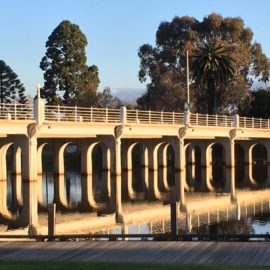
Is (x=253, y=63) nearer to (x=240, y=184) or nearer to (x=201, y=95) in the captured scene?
(x=201, y=95)

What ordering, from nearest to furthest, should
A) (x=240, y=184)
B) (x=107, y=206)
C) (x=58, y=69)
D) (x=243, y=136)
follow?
(x=107, y=206) < (x=240, y=184) < (x=243, y=136) < (x=58, y=69)

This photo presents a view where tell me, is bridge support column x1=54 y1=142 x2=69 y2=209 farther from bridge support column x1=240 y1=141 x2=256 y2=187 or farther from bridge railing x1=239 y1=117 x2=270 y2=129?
bridge railing x1=239 y1=117 x2=270 y2=129

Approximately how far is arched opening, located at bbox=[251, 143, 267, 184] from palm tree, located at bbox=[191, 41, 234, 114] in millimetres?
8979

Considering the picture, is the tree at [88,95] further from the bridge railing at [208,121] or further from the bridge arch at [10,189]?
the bridge arch at [10,189]

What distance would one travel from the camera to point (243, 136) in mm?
60656

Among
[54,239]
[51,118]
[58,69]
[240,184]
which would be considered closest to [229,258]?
[54,239]

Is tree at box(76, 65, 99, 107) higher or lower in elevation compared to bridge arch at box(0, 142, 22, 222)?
higher

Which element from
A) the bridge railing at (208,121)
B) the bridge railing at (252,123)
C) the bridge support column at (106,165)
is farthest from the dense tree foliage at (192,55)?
the bridge support column at (106,165)

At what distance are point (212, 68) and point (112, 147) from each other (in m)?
32.5

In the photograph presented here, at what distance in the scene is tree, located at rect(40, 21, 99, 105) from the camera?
270 feet

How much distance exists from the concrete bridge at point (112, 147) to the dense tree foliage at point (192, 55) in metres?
12.2

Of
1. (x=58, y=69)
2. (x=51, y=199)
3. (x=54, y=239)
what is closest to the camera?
(x=54, y=239)

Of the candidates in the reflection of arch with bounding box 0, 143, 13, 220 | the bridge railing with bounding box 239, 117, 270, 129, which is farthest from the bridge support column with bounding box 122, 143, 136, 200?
the bridge railing with bounding box 239, 117, 270, 129

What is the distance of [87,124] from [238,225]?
18.2 m
